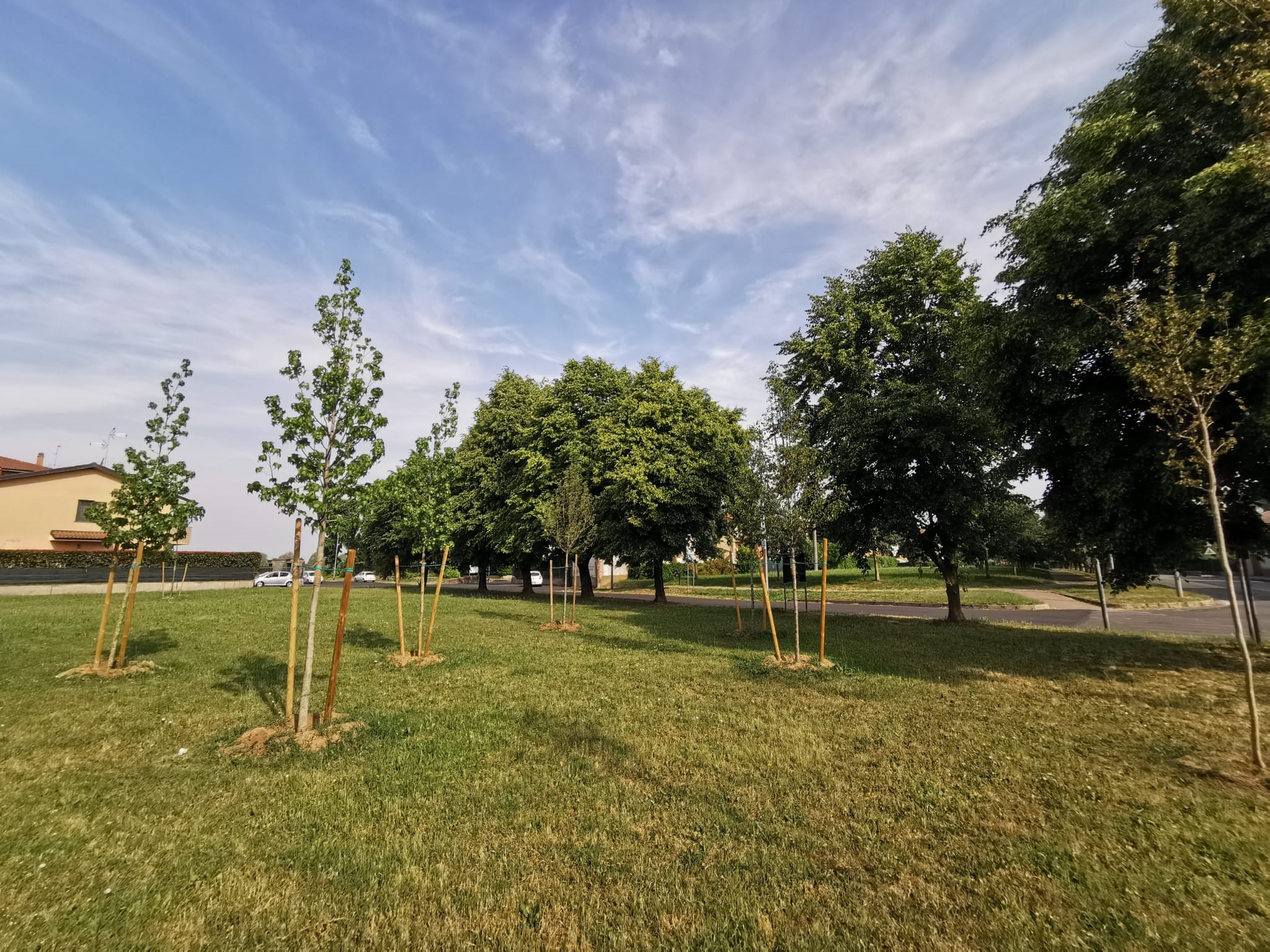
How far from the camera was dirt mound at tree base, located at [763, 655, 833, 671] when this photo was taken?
12.3 meters

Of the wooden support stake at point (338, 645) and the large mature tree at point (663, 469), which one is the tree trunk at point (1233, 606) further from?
the large mature tree at point (663, 469)

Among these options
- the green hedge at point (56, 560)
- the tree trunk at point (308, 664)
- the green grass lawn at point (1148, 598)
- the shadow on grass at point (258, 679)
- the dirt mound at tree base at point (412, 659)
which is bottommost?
the green grass lawn at point (1148, 598)

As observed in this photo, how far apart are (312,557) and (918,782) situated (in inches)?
322

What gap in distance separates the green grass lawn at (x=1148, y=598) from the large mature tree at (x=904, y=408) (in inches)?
590

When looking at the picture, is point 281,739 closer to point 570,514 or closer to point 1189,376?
point 1189,376

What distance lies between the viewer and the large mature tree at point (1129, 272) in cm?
967

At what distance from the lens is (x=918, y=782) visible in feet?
19.9

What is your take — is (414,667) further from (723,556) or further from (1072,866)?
Answer: (723,556)

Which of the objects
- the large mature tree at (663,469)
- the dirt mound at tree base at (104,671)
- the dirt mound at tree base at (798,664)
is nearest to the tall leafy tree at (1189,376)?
the dirt mound at tree base at (798,664)

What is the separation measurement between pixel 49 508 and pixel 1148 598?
77402 mm

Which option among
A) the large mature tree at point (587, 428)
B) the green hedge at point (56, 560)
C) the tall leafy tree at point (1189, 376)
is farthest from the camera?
the green hedge at point (56, 560)

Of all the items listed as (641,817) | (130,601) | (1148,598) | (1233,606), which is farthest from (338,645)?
(1148,598)

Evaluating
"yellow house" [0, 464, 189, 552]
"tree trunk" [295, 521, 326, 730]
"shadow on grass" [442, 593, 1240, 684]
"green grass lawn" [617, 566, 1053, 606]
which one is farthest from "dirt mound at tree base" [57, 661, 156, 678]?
"yellow house" [0, 464, 189, 552]

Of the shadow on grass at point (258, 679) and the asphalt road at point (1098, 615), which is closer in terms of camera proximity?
the shadow on grass at point (258, 679)
